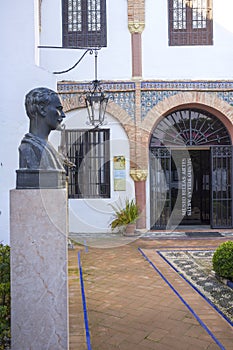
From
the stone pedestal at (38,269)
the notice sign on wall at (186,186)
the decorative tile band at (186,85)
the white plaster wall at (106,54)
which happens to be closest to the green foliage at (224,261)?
the stone pedestal at (38,269)

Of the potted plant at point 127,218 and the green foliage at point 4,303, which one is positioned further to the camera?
the potted plant at point 127,218

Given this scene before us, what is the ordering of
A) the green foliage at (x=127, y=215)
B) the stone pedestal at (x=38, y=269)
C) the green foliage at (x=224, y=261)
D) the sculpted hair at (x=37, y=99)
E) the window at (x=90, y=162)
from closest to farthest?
the stone pedestal at (x=38, y=269), the sculpted hair at (x=37, y=99), the green foliage at (x=224, y=261), the green foliage at (x=127, y=215), the window at (x=90, y=162)

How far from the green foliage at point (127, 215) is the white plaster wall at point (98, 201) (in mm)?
264

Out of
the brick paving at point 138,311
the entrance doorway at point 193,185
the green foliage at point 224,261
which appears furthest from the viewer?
the entrance doorway at point 193,185

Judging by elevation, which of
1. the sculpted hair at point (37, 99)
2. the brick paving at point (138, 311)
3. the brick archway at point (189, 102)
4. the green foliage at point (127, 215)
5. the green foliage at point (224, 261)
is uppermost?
the brick archway at point (189, 102)

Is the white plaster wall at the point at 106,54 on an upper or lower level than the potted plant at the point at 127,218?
upper

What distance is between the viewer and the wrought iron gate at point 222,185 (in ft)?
30.6

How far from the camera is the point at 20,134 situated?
5809mm

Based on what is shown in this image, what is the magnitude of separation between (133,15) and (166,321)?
293 inches

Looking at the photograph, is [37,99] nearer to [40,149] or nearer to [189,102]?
[40,149]

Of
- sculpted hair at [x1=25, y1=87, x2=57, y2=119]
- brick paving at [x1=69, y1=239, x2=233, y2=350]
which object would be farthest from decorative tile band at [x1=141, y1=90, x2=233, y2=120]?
sculpted hair at [x1=25, y1=87, x2=57, y2=119]

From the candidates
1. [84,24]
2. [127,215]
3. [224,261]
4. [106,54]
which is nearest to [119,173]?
[127,215]

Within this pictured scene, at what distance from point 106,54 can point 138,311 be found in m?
6.73

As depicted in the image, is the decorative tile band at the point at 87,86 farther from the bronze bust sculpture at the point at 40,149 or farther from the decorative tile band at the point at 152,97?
the bronze bust sculpture at the point at 40,149
